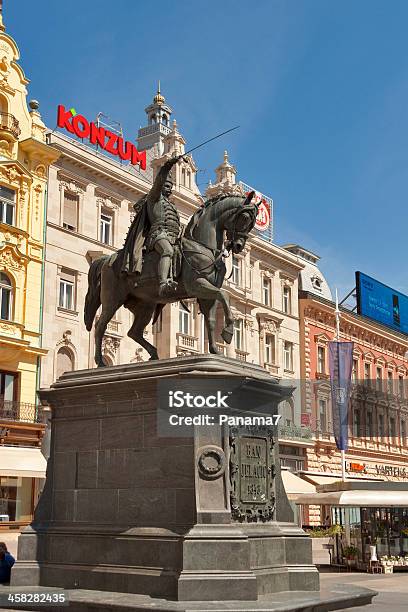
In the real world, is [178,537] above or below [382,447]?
below

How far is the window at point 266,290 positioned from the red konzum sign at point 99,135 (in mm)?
11372

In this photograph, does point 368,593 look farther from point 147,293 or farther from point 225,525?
point 147,293

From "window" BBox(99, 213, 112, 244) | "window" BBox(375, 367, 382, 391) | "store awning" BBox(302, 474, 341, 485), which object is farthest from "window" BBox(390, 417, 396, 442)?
"window" BBox(99, 213, 112, 244)

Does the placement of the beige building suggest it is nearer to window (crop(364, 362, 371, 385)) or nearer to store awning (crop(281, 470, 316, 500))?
store awning (crop(281, 470, 316, 500))

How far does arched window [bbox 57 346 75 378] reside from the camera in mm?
33750

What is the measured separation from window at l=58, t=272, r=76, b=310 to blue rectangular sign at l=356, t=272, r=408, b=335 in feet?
86.8

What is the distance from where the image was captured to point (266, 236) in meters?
50.2

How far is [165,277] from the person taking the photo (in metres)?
13.0

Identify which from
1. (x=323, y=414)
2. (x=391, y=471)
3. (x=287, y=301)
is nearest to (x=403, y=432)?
(x=391, y=471)

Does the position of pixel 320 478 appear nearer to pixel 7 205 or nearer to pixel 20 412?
pixel 20 412

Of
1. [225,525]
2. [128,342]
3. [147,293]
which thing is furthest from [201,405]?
[128,342]

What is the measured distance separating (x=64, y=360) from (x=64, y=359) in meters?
0.05

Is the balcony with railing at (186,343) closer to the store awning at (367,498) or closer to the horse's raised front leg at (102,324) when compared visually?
the store awning at (367,498)

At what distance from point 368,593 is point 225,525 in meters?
2.81
